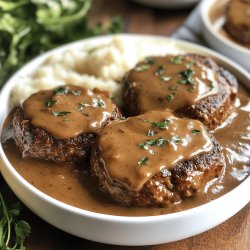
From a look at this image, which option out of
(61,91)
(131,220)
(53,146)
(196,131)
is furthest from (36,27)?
(131,220)

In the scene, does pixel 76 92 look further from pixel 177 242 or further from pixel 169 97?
pixel 177 242

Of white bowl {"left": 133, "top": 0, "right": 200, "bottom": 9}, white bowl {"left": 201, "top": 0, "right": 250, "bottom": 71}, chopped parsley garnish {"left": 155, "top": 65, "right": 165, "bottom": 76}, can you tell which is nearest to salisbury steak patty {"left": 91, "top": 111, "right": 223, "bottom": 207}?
chopped parsley garnish {"left": 155, "top": 65, "right": 165, "bottom": 76}

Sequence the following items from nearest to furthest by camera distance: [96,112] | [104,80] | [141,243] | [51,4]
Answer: [141,243] < [96,112] < [104,80] < [51,4]

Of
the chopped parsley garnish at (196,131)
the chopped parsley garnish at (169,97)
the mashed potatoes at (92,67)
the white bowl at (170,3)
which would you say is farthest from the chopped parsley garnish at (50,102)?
the white bowl at (170,3)

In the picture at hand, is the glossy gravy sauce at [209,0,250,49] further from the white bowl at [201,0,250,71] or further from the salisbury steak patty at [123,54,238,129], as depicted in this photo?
the salisbury steak patty at [123,54,238,129]

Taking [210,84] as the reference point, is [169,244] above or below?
below

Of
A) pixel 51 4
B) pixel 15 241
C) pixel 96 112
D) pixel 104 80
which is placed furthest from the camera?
pixel 51 4

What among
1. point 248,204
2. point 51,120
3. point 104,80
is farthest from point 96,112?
point 248,204

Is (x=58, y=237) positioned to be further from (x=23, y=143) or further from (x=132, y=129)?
(x=132, y=129)
